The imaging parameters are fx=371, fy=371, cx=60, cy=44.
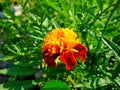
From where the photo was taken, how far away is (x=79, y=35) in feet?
4.40

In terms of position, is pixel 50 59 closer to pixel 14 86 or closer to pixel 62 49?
pixel 62 49

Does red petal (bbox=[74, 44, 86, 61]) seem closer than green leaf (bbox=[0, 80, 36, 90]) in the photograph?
Yes

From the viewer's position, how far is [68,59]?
1111 millimetres

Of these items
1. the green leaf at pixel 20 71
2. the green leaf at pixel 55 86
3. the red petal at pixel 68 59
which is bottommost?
the green leaf at pixel 55 86

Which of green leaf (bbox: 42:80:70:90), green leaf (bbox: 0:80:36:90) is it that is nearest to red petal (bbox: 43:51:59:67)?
green leaf (bbox: 42:80:70:90)

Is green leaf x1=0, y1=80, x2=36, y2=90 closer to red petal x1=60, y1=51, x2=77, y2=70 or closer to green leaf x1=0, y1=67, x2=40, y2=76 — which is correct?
green leaf x1=0, y1=67, x2=40, y2=76

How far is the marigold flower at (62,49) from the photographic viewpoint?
1121 millimetres

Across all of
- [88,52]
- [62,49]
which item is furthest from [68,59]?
[88,52]

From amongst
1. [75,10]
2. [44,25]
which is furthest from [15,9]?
[75,10]

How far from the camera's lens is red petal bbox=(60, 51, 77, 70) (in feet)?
3.61

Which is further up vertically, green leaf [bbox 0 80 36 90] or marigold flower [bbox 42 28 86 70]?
→ marigold flower [bbox 42 28 86 70]

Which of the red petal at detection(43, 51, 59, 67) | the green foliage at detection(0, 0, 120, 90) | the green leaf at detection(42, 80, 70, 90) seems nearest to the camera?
the green leaf at detection(42, 80, 70, 90)

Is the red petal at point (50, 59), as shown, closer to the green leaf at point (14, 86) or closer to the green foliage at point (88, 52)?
the green foliage at point (88, 52)

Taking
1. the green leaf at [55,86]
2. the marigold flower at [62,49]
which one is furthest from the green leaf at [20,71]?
the green leaf at [55,86]
